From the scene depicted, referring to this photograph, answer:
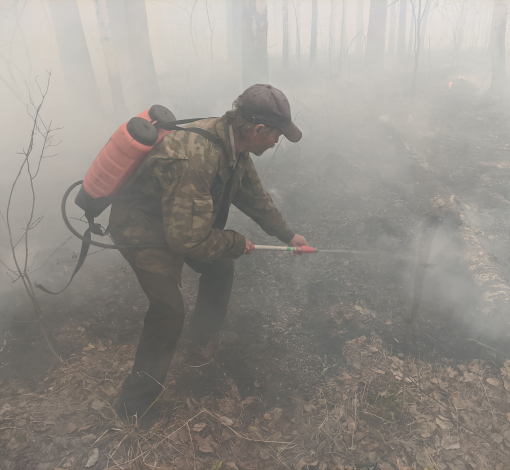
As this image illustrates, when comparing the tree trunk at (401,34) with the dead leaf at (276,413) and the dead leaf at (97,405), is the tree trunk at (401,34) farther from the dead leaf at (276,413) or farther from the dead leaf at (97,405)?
the dead leaf at (97,405)

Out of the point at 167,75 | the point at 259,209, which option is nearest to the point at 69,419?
the point at 259,209

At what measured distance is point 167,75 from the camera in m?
14.9

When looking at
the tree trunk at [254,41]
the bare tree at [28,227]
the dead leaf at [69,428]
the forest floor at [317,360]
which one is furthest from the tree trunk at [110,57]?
the dead leaf at [69,428]

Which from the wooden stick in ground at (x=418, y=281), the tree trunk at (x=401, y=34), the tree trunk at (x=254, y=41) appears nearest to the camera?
the wooden stick in ground at (x=418, y=281)

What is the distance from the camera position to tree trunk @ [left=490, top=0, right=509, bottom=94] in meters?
9.42

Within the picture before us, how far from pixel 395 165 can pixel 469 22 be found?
964 inches

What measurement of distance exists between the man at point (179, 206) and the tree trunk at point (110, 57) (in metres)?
8.91

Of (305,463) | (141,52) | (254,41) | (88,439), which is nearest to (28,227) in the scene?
(88,439)

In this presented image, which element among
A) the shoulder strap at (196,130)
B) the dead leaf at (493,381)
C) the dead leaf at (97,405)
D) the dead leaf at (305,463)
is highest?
the shoulder strap at (196,130)

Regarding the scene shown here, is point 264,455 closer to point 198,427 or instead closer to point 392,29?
point 198,427

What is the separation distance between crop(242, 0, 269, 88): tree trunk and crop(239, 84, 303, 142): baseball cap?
7.81 meters

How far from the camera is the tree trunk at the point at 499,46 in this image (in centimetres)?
942

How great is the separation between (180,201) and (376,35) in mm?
14979

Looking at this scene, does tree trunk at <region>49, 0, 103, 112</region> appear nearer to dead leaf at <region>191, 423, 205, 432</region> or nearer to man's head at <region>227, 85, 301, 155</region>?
man's head at <region>227, 85, 301, 155</region>
